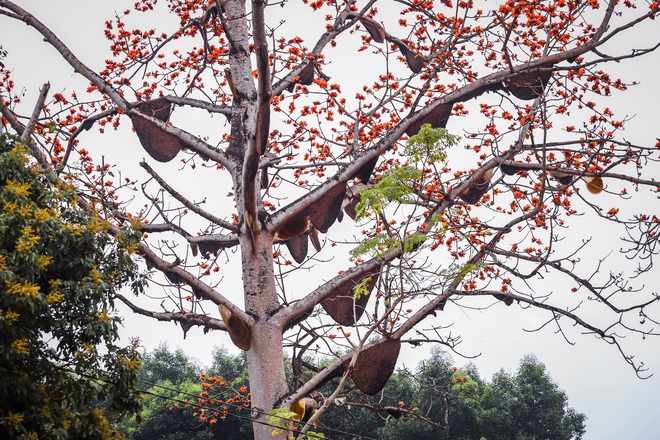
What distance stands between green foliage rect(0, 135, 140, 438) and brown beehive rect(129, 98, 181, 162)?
2511 millimetres

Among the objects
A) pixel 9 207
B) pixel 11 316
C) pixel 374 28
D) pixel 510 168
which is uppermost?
pixel 374 28

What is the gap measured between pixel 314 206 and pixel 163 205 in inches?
58.3

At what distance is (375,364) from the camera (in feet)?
20.6

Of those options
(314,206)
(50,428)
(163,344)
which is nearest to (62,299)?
(50,428)

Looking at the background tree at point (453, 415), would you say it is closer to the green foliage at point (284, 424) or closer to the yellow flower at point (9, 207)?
the green foliage at point (284, 424)

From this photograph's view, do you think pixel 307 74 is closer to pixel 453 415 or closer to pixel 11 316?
pixel 11 316

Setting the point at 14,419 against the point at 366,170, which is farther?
the point at 366,170

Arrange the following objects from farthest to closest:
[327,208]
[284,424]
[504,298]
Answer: [504,298]
[327,208]
[284,424]

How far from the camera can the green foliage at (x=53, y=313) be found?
3.86 meters

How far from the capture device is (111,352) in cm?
443

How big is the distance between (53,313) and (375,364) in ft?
10.1

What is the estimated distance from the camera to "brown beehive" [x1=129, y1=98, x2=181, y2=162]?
7141mm

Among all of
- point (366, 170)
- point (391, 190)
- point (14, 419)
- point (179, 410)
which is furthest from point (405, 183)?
point (179, 410)

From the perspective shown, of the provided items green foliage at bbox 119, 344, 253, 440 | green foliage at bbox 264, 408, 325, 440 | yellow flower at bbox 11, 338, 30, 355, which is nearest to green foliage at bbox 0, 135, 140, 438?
yellow flower at bbox 11, 338, 30, 355
